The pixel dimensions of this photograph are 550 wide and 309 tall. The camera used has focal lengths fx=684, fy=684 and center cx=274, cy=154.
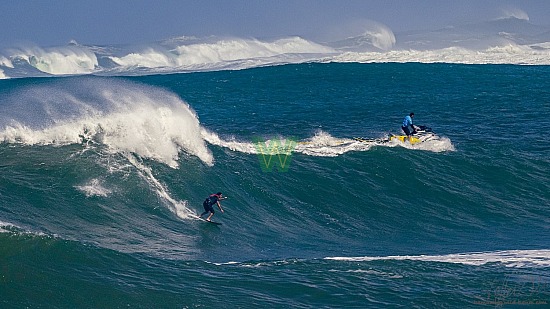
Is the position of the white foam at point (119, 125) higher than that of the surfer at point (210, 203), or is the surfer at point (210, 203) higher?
the white foam at point (119, 125)

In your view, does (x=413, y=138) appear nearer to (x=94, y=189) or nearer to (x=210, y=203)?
(x=210, y=203)

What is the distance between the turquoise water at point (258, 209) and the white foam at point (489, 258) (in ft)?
0.26

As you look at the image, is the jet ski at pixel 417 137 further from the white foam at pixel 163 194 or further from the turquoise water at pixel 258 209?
the white foam at pixel 163 194

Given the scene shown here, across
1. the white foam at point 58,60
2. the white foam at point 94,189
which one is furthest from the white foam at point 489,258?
the white foam at point 58,60

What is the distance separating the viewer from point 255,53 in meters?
120

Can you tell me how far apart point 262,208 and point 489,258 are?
24.1 ft

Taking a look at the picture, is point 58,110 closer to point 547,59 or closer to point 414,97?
point 414,97

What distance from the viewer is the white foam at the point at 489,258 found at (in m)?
16.1

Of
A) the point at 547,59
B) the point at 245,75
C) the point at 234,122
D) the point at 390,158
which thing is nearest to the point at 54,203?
the point at 390,158

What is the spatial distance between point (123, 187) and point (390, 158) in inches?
433

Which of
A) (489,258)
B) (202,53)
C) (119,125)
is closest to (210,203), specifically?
(119,125)

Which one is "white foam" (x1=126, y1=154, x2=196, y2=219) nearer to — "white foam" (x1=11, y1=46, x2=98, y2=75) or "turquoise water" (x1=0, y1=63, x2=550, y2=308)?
"turquoise water" (x1=0, y1=63, x2=550, y2=308)

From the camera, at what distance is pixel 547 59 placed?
74.9 m

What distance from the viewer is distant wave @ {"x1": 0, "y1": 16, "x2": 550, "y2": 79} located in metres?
78.8
